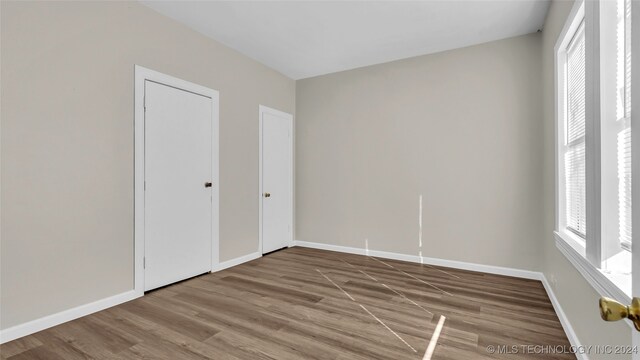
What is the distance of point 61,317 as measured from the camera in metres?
2.38

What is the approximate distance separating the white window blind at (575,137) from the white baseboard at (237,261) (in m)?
3.51

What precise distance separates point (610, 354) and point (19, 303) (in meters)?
3.50

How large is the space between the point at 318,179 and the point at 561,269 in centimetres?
325

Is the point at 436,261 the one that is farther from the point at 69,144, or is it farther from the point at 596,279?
the point at 69,144

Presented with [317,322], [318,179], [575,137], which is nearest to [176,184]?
[317,322]

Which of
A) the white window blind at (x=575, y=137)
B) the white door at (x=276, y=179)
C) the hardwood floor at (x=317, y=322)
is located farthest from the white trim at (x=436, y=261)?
the white window blind at (x=575, y=137)

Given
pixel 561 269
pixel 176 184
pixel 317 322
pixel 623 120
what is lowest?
pixel 317 322

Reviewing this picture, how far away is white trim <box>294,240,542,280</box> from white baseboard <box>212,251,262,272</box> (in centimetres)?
98

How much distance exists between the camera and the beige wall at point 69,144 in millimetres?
2162

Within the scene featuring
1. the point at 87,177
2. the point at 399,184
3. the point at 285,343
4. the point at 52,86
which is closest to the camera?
the point at 285,343

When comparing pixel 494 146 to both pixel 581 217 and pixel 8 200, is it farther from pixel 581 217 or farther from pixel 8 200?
pixel 8 200

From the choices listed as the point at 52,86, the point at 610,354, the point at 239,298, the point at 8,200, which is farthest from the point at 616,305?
the point at 52,86

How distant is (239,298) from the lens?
2877 millimetres

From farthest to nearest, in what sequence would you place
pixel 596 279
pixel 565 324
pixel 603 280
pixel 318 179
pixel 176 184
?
1. pixel 318 179
2. pixel 176 184
3. pixel 565 324
4. pixel 596 279
5. pixel 603 280
